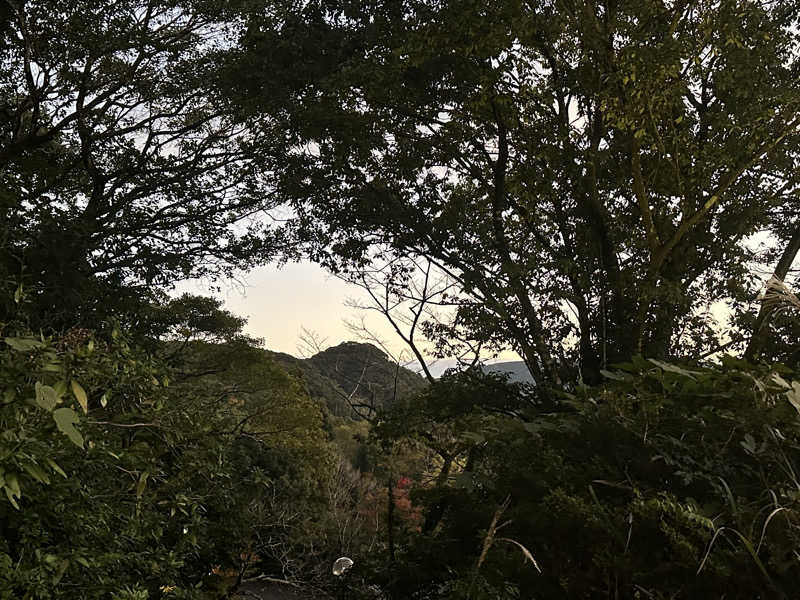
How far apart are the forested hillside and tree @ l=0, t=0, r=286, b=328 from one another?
38 millimetres

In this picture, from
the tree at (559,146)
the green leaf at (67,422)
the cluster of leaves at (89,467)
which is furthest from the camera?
the tree at (559,146)

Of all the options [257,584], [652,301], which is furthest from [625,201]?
[257,584]

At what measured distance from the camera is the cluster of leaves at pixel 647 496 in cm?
136

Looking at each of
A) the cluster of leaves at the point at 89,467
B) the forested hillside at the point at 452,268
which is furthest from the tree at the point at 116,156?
the cluster of leaves at the point at 89,467

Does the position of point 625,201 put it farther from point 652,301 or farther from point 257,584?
point 257,584

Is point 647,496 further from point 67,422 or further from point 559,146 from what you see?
point 559,146

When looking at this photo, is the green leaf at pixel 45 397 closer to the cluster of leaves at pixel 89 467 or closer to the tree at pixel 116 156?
the cluster of leaves at pixel 89 467

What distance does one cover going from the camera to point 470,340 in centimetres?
693

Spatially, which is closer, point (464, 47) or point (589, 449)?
point (589, 449)

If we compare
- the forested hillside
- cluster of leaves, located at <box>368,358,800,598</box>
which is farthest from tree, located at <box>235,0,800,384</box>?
cluster of leaves, located at <box>368,358,800,598</box>

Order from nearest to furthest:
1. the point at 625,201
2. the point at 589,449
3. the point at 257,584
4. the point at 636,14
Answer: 1. the point at 589,449
2. the point at 636,14
3. the point at 625,201
4. the point at 257,584

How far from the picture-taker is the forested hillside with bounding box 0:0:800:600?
61.2 inches

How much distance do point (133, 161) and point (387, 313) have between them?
141 inches

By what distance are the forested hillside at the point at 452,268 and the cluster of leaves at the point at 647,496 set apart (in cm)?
1
